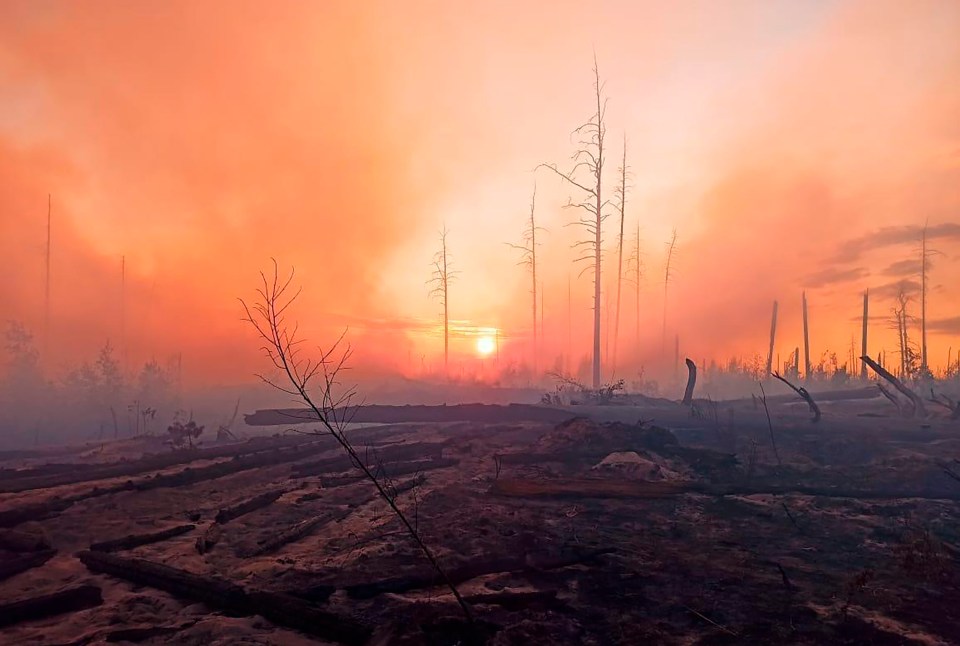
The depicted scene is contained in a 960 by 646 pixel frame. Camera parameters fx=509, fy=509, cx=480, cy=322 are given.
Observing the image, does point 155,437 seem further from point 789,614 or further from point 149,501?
point 789,614

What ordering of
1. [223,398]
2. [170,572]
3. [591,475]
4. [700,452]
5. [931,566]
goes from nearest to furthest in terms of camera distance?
[170,572], [931,566], [591,475], [700,452], [223,398]

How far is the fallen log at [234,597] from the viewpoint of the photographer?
15.4 ft

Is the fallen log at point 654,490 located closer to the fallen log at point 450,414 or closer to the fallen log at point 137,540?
the fallen log at point 137,540

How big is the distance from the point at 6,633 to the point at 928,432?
21255mm

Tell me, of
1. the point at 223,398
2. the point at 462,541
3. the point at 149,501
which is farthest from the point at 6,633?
the point at 223,398

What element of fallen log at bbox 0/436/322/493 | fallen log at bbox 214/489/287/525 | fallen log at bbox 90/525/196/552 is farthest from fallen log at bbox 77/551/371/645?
fallen log at bbox 0/436/322/493

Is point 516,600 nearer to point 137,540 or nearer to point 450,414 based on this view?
point 137,540

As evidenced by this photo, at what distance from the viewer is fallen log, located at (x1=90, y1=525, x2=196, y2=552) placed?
7055 millimetres

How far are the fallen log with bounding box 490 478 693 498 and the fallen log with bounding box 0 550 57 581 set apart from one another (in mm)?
7099

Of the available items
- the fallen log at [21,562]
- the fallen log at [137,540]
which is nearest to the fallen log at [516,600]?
the fallen log at [137,540]

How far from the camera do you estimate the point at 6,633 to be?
188 inches

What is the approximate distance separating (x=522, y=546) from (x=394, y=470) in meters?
6.38

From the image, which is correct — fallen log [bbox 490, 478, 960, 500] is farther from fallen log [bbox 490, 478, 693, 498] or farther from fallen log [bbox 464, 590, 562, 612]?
fallen log [bbox 464, 590, 562, 612]

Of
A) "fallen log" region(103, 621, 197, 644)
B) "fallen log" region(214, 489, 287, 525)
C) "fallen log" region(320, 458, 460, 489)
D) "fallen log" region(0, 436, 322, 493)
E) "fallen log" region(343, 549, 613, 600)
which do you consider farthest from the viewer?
"fallen log" region(320, 458, 460, 489)
